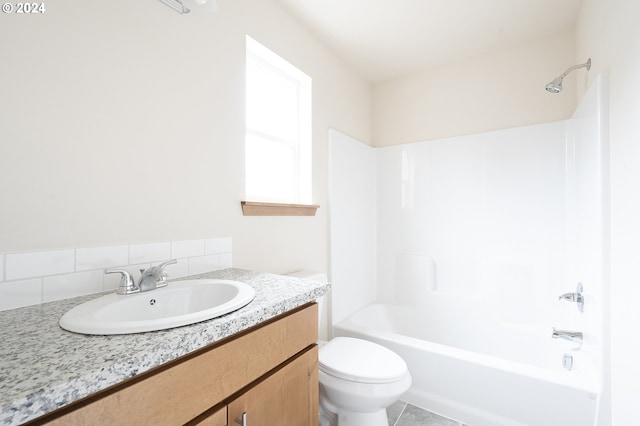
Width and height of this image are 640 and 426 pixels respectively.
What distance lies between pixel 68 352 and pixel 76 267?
48cm

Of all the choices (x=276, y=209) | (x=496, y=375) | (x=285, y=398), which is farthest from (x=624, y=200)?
(x=276, y=209)

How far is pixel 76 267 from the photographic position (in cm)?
91

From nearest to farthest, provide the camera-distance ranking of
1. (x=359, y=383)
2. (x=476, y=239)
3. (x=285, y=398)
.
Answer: (x=285, y=398), (x=359, y=383), (x=476, y=239)

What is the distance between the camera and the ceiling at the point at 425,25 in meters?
1.74

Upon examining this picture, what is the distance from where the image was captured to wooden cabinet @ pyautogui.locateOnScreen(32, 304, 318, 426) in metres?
0.52

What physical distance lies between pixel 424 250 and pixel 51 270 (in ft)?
7.82

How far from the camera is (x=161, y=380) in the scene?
579mm

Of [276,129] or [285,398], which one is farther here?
[276,129]

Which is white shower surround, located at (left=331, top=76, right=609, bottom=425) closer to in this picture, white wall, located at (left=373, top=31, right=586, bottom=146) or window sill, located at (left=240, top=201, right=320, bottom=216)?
white wall, located at (left=373, top=31, right=586, bottom=146)

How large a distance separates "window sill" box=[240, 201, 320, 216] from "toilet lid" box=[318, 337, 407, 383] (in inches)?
31.3

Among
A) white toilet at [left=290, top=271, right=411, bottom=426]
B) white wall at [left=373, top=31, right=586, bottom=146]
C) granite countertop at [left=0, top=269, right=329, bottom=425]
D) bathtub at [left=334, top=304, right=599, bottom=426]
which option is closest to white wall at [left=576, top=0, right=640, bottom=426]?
bathtub at [left=334, top=304, right=599, bottom=426]

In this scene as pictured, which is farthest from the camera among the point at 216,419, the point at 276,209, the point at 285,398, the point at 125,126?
the point at 276,209

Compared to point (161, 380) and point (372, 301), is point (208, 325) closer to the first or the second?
point (161, 380)

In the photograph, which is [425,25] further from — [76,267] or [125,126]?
[76,267]
